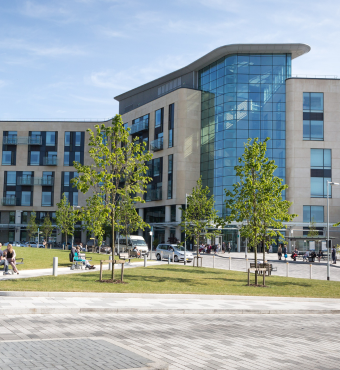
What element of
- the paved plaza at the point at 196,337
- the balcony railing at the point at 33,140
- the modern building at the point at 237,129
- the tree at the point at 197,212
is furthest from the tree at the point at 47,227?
the paved plaza at the point at 196,337

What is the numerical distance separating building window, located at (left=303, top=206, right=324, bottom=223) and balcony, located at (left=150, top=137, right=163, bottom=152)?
22575 millimetres

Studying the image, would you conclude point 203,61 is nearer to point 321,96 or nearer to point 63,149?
point 321,96

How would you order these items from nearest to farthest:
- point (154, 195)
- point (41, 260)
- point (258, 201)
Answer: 1. point (258, 201)
2. point (41, 260)
3. point (154, 195)

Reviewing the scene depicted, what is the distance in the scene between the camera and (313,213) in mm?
62312

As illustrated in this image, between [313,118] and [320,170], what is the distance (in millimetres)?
7080

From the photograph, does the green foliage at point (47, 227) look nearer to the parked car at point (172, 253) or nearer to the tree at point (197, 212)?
the parked car at point (172, 253)

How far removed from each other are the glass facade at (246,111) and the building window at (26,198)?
37034 mm

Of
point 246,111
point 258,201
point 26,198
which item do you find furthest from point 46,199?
point 258,201

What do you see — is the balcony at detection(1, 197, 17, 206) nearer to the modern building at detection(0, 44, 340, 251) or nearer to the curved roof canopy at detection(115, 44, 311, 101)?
the modern building at detection(0, 44, 340, 251)

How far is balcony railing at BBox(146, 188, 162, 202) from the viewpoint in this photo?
69.1 meters

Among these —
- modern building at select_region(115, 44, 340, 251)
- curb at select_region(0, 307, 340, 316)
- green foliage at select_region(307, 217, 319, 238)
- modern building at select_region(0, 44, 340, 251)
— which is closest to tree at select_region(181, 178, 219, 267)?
modern building at select_region(0, 44, 340, 251)

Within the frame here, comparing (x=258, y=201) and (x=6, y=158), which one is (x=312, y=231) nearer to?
(x=258, y=201)

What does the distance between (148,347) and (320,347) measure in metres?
3.21

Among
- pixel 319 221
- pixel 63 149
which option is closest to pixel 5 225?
pixel 63 149
